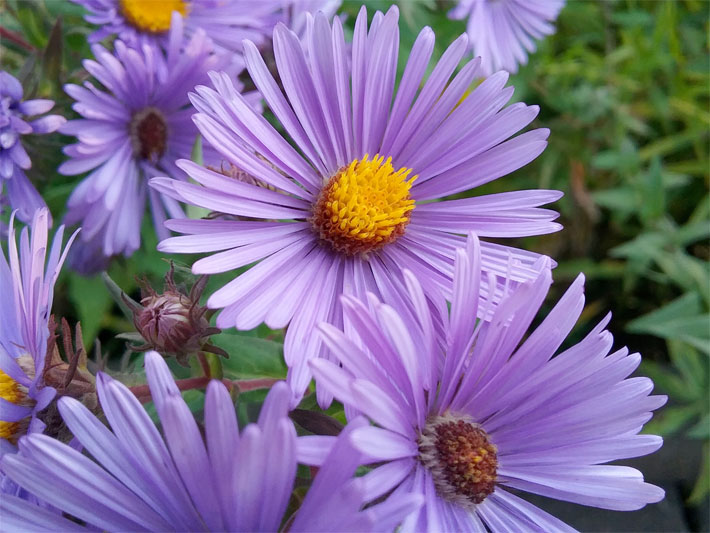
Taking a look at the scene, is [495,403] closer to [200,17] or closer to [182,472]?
[182,472]

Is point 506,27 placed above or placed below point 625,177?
above

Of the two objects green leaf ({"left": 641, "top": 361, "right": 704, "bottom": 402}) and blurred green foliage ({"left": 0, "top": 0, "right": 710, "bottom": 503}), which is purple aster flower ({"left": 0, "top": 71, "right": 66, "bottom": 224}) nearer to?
blurred green foliage ({"left": 0, "top": 0, "right": 710, "bottom": 503})

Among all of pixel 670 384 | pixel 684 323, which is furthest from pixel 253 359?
pixel 670 384

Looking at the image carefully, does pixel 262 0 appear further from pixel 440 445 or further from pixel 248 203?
pixel 440 445

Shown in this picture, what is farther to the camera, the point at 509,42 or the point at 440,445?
the point at 509,42

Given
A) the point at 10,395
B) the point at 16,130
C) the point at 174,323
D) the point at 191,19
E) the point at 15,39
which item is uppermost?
the point at 191,19

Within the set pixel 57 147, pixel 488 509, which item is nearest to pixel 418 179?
pixel 488 509

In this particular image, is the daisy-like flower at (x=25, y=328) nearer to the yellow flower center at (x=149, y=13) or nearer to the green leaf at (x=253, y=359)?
the green leaf at (x=253, y=359)
